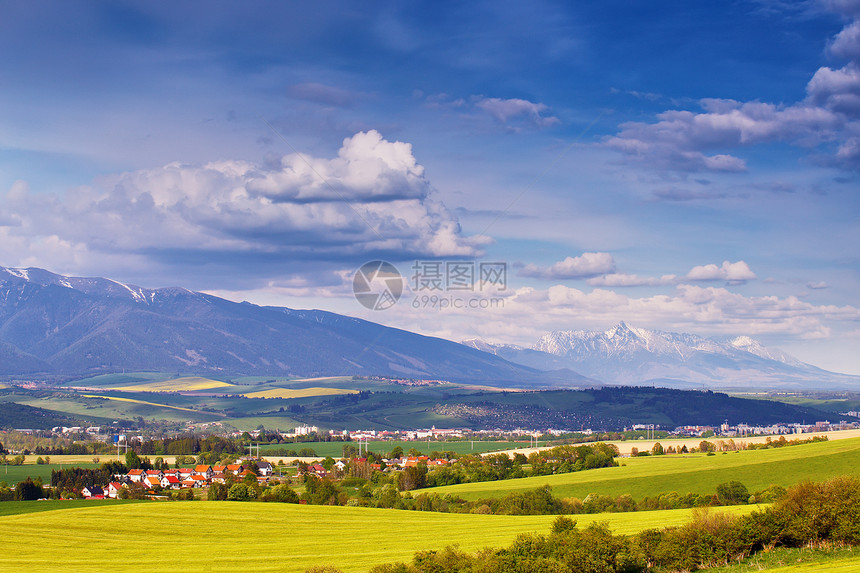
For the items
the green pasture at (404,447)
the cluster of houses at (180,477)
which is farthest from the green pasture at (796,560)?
the green pasture at (404,447)

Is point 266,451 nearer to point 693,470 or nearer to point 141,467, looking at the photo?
point 141,467

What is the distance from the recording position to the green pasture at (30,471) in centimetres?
9924

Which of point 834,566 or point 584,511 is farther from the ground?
point 834,566

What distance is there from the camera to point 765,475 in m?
75.1

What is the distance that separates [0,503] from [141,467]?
4619 cm

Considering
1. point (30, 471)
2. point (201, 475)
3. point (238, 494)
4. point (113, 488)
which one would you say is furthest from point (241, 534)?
point (30, 471)

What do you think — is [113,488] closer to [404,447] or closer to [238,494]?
[238,494]

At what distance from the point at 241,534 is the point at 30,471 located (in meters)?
72.0

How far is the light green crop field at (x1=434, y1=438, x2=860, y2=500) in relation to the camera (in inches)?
2849

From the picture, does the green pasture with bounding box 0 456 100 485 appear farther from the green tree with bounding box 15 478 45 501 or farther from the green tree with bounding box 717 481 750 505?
the green tree with bounding box 717 481 750 505

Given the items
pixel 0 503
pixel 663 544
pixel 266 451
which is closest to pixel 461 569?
pixel 663 544

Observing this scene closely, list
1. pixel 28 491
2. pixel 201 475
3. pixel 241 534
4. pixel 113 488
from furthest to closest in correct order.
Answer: pixel 201 475 → pixel 113 488 → pixel 28 491 → pixel 241 534

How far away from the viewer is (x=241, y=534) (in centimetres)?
5259

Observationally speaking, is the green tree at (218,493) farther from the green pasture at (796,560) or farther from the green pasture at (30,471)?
the green pasture at (796,560)
